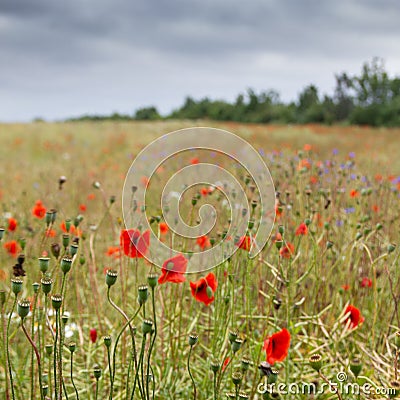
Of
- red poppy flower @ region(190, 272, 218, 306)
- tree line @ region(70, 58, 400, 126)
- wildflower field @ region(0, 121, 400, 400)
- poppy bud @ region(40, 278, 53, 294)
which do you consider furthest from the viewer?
tree line @ region(70, 58, 400, 126)

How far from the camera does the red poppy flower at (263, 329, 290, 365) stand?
137 centimetres

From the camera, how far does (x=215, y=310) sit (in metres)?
1.59

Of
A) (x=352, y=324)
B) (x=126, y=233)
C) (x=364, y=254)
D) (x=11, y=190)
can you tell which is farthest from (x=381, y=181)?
(x=11, y=190)

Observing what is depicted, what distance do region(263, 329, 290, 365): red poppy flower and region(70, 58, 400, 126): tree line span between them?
28.6 m

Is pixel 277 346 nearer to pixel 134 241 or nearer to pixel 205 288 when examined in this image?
pixel 205 288

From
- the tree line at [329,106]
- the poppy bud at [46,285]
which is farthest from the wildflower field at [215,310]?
the tree line at [329,106]

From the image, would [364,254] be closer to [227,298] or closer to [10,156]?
[227,298]

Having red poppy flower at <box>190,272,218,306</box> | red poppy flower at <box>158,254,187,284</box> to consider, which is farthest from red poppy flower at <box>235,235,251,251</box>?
red poppy flower at <box>158,254,187,284</box>

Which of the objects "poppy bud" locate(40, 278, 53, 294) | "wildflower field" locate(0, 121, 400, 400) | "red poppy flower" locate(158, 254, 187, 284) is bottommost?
"wildflower field" locate(0, 121, 400, 400)

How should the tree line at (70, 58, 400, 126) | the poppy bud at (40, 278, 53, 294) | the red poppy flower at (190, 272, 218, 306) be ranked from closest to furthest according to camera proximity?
the poppy bud at (40, 278, 53, 294) → the red poppy flower at (190, 272, 218, 306) → the tree line at (70, 58, 400, 126)

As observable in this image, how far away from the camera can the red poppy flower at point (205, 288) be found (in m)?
1.49

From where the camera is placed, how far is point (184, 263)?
1371mm

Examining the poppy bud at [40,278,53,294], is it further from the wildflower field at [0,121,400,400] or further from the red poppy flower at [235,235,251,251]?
the red poppy flower at [235,235,251,251]

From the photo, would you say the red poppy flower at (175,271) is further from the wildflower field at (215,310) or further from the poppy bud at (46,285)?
the poppy bud at (46,285)
